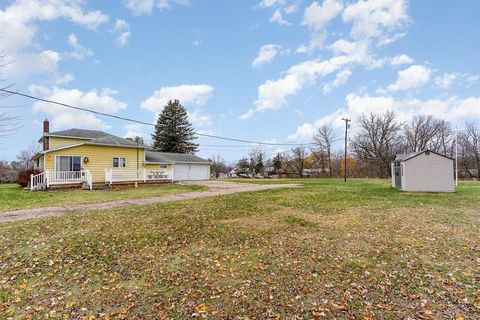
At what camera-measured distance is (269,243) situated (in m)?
5.59

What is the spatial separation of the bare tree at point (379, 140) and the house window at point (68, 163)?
39233 mm

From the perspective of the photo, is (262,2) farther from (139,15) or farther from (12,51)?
(12,51)

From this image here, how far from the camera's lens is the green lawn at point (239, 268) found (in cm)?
324

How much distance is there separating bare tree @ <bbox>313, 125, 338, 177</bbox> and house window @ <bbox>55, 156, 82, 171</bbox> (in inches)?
1510

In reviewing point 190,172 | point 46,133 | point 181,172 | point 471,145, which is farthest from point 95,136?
point 471,145

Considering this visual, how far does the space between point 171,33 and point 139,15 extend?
2116mm

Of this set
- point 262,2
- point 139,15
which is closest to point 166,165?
point 139,15

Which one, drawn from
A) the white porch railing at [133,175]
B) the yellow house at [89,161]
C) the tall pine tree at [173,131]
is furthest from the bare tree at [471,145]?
the yellow house at [89,161]

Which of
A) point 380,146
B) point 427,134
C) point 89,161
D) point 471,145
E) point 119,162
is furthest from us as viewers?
point 380,146

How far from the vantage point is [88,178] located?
16859 mm

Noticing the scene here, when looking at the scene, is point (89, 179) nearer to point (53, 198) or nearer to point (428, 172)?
point (53, 198)

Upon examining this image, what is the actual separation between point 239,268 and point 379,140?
44.3m

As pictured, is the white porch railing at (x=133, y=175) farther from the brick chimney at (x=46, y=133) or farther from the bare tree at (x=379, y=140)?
the bare tree at (x=379, y=140)

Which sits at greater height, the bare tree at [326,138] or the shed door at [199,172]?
the bare tree at [326,138]
